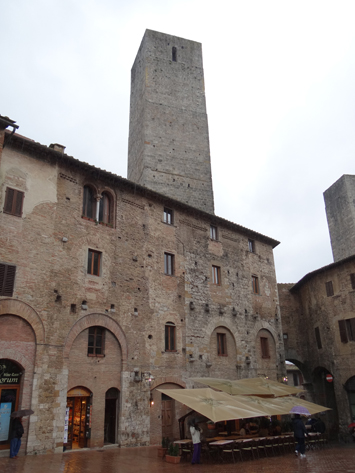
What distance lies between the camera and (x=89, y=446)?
14.3 meters

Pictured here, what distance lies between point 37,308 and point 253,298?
13491mm

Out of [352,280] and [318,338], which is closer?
[352,280]

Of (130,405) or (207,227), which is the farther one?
(207,227)

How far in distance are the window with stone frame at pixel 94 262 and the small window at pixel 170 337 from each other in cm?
442

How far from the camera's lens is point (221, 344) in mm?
20672

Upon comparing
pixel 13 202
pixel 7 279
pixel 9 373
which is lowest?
pixel 9 373

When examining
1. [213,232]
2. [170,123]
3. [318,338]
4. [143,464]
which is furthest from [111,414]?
[170,123]

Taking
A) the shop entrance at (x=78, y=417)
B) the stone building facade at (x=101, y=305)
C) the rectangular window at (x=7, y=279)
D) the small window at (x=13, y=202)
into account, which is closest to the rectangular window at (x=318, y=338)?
the stone building facade at (x=101, y=305)

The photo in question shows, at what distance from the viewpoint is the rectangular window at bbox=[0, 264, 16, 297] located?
13367mm

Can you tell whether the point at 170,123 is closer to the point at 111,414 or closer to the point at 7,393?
the point at 111,414

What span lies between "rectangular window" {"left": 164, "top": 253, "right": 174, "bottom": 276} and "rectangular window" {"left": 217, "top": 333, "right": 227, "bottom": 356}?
443cm

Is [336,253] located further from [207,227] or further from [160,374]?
[160,374]

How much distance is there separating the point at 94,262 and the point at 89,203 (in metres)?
2.68

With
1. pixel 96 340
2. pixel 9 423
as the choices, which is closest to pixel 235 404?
pixel 96 340
